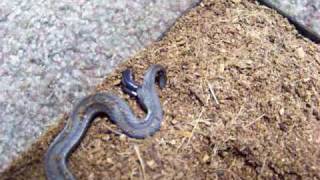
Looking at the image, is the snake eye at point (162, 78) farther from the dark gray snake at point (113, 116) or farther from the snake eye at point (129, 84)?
the snake eye at point (129, 84)

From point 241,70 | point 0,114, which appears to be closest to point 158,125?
point 241,70

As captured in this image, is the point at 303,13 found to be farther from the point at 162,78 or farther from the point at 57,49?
the point at 57,49

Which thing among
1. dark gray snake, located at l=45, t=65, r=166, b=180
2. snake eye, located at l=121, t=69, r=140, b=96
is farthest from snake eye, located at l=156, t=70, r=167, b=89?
snake eye, located at l=121, t=69, r=140, b=96

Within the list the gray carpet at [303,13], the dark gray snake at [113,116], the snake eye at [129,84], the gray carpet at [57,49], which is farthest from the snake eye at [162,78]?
the gray carpet at [303,13]

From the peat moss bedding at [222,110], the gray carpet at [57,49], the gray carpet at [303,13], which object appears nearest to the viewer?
the peat moss bedding at [222,110]

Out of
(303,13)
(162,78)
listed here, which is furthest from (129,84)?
(303,13)

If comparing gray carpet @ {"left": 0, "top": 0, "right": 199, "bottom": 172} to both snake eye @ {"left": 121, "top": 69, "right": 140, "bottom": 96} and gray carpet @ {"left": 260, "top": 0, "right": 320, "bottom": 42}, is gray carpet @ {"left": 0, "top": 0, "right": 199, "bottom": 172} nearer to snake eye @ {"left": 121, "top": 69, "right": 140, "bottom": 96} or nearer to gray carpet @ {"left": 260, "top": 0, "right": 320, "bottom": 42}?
snake eye @ {"left": 121, "top": 69, "right": 140, "bottom": 96}
